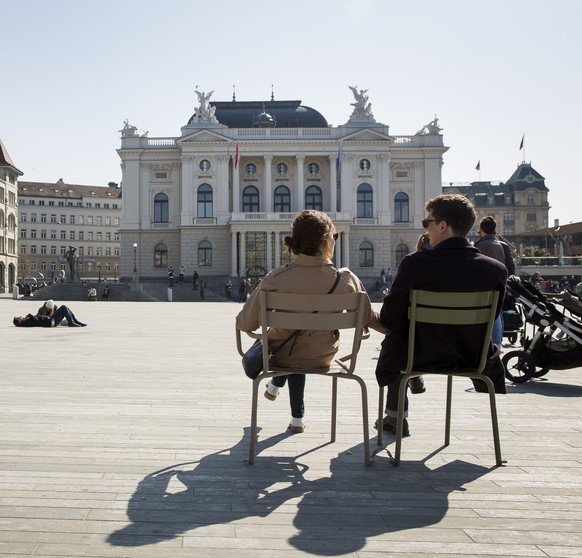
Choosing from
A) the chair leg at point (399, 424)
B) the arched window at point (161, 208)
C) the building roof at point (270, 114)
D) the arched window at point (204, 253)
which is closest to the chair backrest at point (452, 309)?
the chair leg at point (399, 424)

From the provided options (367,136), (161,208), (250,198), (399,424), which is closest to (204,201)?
(250,198)

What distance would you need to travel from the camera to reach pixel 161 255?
209 ft

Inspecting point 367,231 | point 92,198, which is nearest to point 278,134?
point 367,231

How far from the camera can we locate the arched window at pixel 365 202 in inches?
2453

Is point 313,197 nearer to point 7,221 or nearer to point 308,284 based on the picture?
point 7,221

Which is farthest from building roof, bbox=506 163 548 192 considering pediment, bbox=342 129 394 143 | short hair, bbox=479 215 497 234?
short hair, bbox=479 215 497 234

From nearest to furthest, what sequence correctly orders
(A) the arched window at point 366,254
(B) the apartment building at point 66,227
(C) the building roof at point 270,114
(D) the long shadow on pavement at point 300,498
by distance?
(D) the long shadow on pavement at point 300,498, (A) the arched window at point 366,254, (C) the building roof at point 270,114, (B) the apartment building at point 66,227

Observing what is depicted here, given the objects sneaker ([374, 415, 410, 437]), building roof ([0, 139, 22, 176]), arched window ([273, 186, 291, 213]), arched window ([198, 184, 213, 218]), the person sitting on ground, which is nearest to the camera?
sneaker ([374, 415, 410, 437])

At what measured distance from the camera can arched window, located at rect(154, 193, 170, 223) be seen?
6384 cm

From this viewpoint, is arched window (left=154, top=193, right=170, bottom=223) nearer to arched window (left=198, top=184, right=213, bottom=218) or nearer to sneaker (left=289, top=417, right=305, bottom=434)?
arched window (left=198, top=184, right=213, bottom=218)

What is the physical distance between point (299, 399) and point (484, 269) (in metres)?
1.82

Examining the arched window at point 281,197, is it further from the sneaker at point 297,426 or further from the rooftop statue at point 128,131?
the sneaker at point 297,426

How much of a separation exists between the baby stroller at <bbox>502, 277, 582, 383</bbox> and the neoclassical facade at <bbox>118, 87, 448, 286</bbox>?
5110cm

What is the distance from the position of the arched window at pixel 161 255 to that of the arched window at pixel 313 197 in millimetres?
13852
